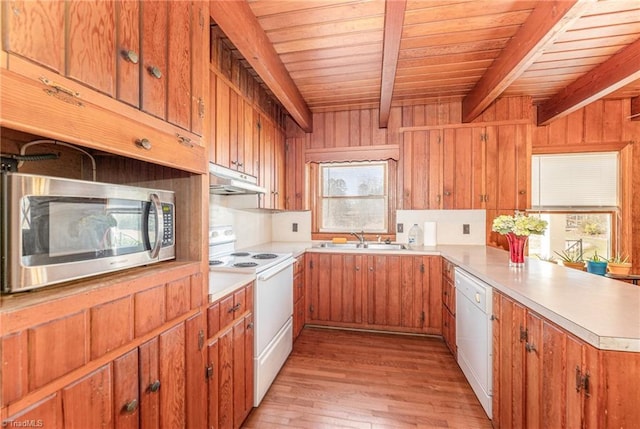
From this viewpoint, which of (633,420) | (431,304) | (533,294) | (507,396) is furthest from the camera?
(431,304)

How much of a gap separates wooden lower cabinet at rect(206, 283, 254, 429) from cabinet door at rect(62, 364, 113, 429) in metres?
0.49

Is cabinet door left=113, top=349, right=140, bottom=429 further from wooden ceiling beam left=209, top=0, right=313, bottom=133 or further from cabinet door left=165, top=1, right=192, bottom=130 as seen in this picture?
wooden ceiling beam left=209, top=0, right=313, bottom=133

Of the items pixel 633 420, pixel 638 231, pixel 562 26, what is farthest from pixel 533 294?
pixel 638 231

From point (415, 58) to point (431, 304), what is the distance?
2313 millimetres

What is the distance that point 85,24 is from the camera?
70cm

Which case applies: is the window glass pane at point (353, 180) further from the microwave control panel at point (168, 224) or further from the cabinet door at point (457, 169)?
the microwave control panel at point (168, 224)

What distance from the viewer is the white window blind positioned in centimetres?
313

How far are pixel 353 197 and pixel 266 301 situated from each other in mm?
2044

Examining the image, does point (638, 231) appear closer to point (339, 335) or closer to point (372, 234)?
point (372, 234)

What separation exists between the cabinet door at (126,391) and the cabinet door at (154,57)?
0.82m

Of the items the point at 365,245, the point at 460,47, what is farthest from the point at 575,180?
the point at 365,245

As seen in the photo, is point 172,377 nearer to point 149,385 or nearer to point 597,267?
point 149,385

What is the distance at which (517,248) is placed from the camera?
74.2 inches

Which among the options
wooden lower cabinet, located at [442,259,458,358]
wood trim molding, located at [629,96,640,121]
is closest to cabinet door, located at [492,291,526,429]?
wooden lower cabinet, located at [442,259,458,358]
